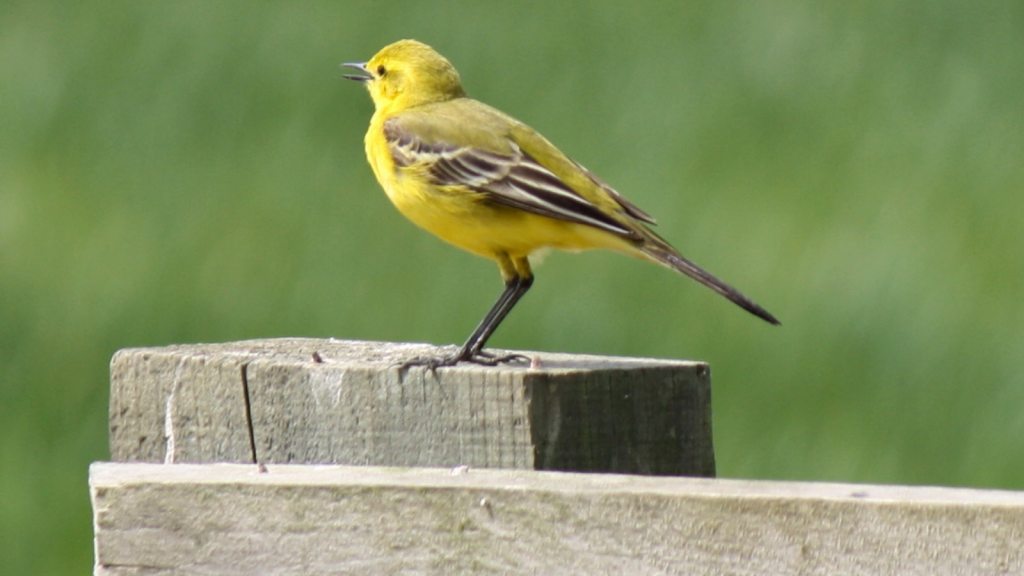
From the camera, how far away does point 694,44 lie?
978 cm

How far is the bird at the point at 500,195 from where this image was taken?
16.8 ft

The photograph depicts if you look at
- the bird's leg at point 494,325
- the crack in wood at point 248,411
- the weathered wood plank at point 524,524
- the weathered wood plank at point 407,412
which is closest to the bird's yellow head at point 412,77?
the bird's leg at point 494,325

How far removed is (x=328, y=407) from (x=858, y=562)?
129 cm

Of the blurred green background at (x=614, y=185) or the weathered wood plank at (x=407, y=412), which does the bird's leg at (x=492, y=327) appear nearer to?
the weathered wood plank at (x=407, y=412)

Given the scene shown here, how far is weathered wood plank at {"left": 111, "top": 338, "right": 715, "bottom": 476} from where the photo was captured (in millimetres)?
3289

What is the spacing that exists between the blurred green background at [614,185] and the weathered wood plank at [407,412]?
302 centimetres

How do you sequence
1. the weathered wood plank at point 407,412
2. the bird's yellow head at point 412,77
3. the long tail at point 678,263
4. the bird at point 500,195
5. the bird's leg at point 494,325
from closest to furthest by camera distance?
the weathered wood plank at point 407,412 → the bird's leg at point 494,325 → the long tail at point 678,263 → the bird at point 500,195 → the bird's yellow head at point 412,77

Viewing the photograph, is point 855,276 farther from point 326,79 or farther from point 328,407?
point 328,407

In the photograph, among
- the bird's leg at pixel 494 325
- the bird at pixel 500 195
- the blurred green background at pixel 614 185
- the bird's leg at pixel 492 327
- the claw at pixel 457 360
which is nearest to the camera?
the claw at pixel 457 360

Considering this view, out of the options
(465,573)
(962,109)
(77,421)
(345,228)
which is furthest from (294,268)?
(465,573)

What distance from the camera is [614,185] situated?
8.29 m

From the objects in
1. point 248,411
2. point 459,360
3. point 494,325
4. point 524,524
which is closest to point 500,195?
point 494,325

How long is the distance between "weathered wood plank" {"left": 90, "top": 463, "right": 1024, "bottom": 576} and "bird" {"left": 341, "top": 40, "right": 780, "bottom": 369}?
2117 millimetres

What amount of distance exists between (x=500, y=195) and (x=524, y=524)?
8.68 ft
